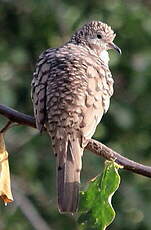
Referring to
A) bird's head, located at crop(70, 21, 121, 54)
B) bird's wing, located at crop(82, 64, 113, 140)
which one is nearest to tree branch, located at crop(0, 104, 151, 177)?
bird's wing, located at crop(82, 64, 113, 140)

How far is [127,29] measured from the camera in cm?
722

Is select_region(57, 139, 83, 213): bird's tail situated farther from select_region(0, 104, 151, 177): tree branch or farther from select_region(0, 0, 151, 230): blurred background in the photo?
select_region(0, 0, 151, 230): blurred background

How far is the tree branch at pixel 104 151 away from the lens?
325 centimetres

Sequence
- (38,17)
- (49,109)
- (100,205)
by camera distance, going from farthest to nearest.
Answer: (38,17), (49,109), (100,205)

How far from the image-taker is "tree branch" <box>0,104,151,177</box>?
3251mm

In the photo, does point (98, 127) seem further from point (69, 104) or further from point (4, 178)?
point (4, 178)

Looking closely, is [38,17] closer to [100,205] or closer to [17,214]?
[17,214]

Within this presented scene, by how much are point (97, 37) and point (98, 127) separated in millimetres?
1888

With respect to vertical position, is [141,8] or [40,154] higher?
[141,8]

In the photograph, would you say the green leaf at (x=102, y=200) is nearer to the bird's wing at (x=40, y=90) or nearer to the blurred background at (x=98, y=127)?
the bird's wing at (x=40, y=90)

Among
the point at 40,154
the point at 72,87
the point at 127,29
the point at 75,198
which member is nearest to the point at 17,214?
the point at 40,154

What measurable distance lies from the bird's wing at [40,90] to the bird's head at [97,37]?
73 cm

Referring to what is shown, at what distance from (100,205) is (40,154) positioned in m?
3.84

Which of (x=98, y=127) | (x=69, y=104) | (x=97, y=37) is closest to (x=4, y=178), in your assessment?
(x=69, y=104)
